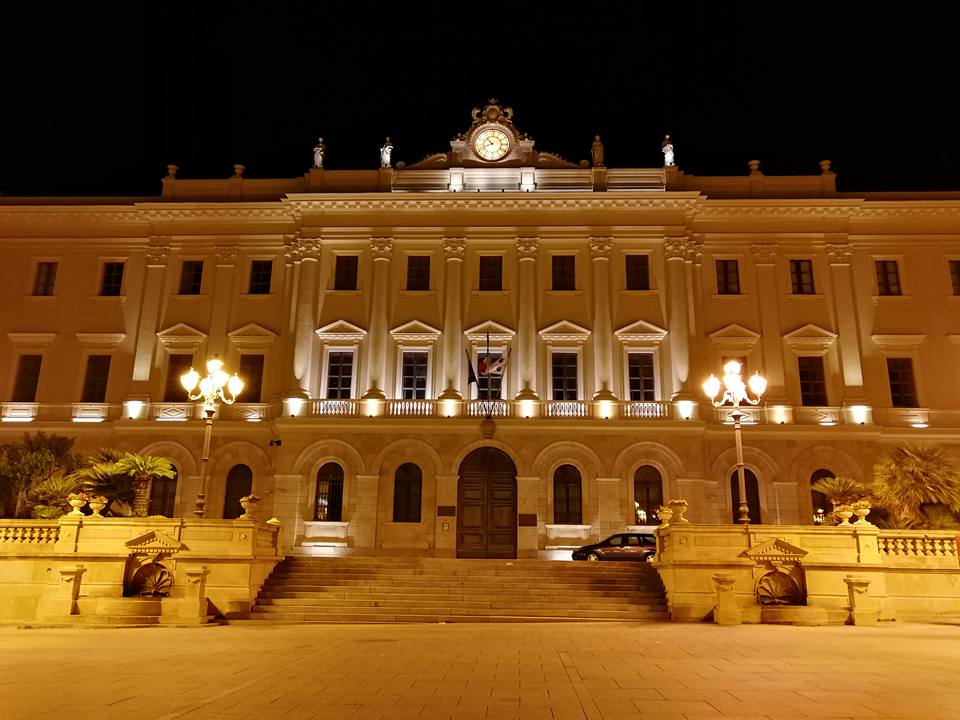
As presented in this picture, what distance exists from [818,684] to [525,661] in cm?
403

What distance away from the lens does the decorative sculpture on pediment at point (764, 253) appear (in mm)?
30719

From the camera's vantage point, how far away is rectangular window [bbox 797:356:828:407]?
29.2 metres

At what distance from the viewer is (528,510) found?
27.6m

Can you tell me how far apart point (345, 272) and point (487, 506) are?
11411mm

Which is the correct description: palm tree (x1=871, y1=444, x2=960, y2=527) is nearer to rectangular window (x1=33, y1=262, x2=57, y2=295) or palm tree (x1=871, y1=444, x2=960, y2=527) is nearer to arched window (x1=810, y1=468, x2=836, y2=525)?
arched window (x1=810, y1=468, x2=836, y2=525)

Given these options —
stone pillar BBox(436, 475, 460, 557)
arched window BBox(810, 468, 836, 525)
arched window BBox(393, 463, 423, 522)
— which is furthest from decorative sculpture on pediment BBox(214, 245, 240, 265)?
arched window BBox(810, 468, 836, 525)

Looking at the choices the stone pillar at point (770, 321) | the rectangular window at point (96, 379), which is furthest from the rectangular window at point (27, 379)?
the stone pillar at point (770, 321)

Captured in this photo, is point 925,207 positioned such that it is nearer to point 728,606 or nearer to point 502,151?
point 502,151

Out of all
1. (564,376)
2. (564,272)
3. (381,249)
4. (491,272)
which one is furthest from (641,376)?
(381,249)

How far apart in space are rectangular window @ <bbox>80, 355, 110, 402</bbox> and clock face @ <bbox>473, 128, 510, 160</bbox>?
58.9ft

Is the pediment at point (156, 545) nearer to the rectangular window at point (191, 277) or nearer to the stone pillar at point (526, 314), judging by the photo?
the stone pillar at point (526, 314)

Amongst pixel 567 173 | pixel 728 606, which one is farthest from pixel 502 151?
pixel 728 606

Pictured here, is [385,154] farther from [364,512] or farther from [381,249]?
[364,512]

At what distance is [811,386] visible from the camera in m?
29.4
